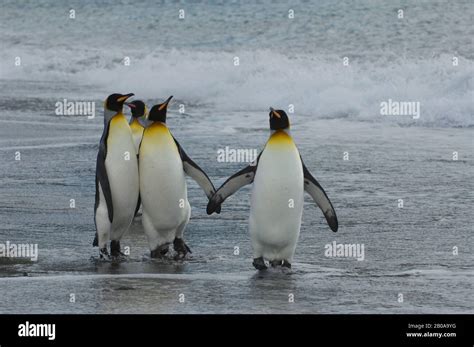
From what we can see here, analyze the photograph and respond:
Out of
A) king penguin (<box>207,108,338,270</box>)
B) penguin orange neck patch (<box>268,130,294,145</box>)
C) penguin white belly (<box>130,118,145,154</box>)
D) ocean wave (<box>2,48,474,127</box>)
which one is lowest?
king penguin (<box>207,108,338,270</box>)

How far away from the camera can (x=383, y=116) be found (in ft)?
48.3

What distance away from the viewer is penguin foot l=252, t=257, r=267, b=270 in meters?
6.90

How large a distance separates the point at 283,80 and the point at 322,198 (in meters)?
11.6

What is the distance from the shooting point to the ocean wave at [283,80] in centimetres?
1543

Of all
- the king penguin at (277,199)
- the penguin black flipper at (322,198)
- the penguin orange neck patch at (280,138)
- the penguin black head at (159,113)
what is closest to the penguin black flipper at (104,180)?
the penguin black head at (159,113)

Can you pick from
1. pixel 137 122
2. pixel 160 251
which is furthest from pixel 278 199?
pixel 137 122

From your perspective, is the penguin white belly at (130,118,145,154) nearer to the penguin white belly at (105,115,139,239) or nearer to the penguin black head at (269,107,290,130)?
the penguin white belly at (105,115,139,239)

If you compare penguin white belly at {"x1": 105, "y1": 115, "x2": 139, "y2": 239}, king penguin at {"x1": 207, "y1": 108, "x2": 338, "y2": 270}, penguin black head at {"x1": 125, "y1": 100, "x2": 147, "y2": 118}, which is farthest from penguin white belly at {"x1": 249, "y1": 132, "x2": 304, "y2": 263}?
penguin black head at {"x1": 125, "y1": 100, "x2": 147, "y2": 118}

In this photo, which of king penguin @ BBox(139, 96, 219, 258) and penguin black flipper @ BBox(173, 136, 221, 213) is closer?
king penguin @ BBox(139, 96, 219, 258)

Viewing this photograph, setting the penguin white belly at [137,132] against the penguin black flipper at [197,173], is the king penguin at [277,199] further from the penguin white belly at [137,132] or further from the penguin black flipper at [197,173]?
the penguin white belly at [137,132]

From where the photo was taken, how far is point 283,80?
1853cm

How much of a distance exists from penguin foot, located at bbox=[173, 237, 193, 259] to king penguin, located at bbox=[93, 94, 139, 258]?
35 centimetres
